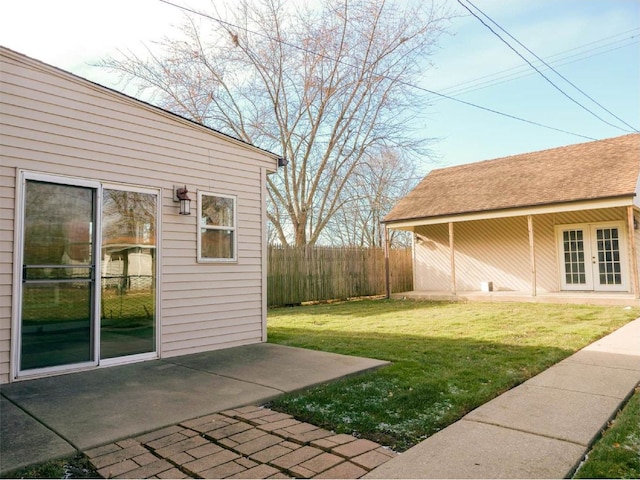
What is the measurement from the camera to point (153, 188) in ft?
17.8

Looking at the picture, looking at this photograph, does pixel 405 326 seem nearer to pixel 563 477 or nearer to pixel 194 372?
pixel 194 372

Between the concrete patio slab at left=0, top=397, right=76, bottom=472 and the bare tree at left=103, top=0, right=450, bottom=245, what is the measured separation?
14.1m

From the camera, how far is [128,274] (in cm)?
517

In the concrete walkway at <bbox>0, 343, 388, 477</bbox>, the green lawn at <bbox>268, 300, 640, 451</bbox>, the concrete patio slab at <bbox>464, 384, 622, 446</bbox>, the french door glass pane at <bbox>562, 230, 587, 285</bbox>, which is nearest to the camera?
the concrete walkway at <bbox>0, 343, 388, 477</bbox>

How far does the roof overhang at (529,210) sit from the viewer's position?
34.1ft

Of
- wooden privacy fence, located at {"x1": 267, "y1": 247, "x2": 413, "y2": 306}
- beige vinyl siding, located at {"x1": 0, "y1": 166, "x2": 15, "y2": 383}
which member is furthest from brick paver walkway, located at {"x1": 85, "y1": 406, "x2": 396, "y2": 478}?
wooden privacy fence, located at {"x1": 267, "y1": 247, "x2": 413, "y2": 306}

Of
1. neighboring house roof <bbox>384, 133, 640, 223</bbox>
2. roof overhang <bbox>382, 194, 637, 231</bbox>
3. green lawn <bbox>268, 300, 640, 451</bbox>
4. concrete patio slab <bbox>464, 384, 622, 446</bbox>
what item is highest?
neighboring house roof <bbox>384, 133, 640, 223</bbox>

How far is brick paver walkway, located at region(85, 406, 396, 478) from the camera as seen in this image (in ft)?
7.89

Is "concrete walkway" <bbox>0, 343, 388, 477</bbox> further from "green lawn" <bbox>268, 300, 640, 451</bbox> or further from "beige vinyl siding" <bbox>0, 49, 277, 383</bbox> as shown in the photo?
"beige vinyl siding" <bbox>0, 49, 277, 383</bbox>

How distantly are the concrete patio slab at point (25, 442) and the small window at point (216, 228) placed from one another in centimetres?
289

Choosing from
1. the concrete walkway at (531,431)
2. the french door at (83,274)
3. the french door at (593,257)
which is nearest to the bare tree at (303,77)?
the french door at (593,257)

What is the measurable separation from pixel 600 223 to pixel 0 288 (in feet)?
43.8

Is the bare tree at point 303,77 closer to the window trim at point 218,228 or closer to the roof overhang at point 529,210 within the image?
the roof overhang at point 529,210

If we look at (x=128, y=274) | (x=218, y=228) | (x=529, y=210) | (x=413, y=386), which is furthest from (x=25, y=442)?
(x=529, y=210)
